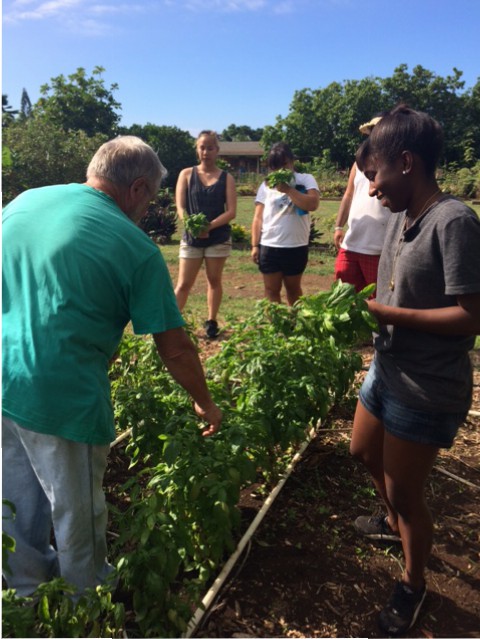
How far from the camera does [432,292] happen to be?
6.77 ft

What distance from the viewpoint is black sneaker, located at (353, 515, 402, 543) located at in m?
2.98

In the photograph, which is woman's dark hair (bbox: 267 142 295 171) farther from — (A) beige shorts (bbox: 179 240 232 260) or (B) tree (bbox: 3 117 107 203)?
(B) tree (bbox: 3 117 107 203)

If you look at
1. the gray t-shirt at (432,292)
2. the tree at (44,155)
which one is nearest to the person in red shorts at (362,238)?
the gray t-shirt at (432,292)

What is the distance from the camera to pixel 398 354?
223 cm

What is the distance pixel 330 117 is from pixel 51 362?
60.1 meters

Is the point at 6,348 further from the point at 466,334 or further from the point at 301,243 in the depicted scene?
the point at 301,243

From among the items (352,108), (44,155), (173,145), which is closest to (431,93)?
(352,108)

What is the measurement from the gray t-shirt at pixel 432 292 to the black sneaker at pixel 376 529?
1.09 meters

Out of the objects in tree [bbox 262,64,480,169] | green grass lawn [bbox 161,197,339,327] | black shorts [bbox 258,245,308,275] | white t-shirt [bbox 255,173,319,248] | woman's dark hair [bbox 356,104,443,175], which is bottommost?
green grass lawn [bbox 161,197,339,327]

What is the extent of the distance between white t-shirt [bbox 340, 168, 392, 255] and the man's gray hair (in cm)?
268

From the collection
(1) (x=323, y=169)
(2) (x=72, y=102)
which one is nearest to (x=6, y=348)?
(1) (x=323, y=169)

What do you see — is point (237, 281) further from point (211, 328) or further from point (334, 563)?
point (334, 563)

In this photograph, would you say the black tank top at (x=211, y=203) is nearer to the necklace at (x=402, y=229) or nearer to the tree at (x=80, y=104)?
the necklace at (x=402, y=229)

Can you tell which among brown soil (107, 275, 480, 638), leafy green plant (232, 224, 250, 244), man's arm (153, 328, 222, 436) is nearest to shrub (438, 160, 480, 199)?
leafy green plant (232, 224, 250, 244)
